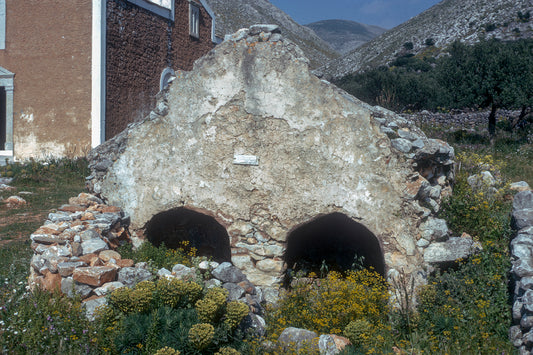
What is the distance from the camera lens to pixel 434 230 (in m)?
6.82

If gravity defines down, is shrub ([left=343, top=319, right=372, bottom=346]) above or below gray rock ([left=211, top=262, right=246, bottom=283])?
below

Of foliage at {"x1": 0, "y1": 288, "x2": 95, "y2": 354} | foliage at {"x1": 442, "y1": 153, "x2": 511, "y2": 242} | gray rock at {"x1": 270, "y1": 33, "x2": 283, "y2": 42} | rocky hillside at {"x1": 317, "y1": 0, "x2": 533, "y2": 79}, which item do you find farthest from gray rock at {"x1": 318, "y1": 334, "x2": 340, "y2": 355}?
rocky hillside at {"x1": 317, "y1": 0, "x2": 533, "y2": 79}

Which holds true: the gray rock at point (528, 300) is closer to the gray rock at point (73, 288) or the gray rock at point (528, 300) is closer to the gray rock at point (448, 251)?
the gray rock at point (448, 251)

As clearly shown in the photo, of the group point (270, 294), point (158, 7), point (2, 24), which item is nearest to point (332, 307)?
point (270, 294)

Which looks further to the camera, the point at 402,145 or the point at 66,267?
the point at 402,145

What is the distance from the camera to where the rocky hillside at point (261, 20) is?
5212cm

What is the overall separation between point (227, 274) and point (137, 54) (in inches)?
483

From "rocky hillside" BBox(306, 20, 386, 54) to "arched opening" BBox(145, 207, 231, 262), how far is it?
139009 millimetres

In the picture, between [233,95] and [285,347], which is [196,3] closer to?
[233,95]

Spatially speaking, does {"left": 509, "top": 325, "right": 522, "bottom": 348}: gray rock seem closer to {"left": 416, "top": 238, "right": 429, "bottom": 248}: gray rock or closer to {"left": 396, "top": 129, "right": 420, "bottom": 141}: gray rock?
{"left": 416, "top": 238, "right": 429, "bottom": 248}: gray rock

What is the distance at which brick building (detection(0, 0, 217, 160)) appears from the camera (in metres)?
14.9

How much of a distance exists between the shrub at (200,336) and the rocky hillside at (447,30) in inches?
1632

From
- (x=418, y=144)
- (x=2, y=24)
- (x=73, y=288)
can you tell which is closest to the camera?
(x=73, y=288)

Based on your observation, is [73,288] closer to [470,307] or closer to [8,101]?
[470,307]
